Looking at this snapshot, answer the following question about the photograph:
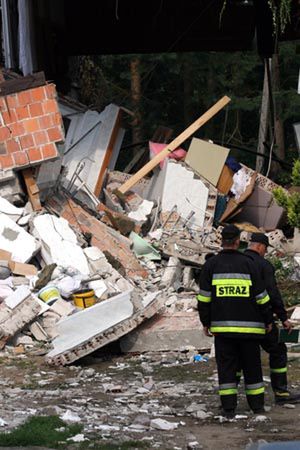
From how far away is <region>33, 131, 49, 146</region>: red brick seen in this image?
15836 mm

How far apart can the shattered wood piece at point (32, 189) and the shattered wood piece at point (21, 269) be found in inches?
61.3

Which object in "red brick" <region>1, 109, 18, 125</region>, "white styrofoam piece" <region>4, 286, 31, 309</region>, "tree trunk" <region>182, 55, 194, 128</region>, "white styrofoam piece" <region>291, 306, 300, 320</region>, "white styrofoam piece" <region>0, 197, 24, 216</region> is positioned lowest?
"tree trunk" <region>182, 55, 194, 128</region>

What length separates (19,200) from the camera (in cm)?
1580

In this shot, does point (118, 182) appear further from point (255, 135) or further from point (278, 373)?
point (255, 135)

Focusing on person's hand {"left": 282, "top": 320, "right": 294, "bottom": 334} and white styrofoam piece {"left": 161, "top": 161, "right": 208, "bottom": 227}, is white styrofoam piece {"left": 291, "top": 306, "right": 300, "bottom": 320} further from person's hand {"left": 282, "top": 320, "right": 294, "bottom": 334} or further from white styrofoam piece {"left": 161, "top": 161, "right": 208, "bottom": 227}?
white styrofoam piece {"left": 161, "top": 161, "right": 208, "bottom": 227}

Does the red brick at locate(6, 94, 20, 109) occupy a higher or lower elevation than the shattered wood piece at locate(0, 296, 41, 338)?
higher

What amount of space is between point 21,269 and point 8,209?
4.18 feet

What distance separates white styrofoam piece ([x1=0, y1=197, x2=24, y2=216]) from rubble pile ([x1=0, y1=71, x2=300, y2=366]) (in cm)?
2

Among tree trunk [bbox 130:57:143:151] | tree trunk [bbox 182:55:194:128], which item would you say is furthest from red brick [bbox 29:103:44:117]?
tree trunk [bbox 182:55:194:128]

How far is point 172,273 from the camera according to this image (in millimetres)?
15648

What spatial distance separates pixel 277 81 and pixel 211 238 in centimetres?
1350

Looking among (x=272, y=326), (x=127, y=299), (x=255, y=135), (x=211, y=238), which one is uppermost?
(x=272, y=326)

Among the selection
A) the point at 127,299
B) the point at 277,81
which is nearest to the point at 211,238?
the point at 127,299

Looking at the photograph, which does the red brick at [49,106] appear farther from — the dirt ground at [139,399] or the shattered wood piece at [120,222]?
the dirt ground at [139,399]
